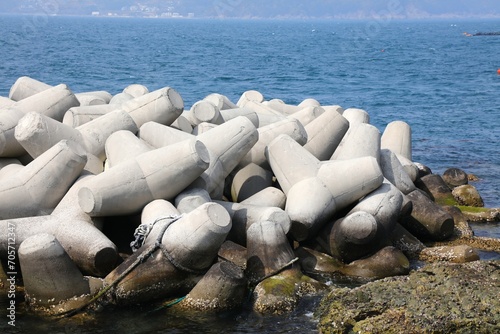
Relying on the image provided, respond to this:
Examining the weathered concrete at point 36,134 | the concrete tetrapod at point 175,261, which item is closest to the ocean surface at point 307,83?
the concrete tetrapod at point 175,261

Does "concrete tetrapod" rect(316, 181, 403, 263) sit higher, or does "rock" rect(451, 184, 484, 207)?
"concrete tetrapod" rect(316, 181, 403, 263)

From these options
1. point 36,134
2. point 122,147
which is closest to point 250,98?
point 122,147

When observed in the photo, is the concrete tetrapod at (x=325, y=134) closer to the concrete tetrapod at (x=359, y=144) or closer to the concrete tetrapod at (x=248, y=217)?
the concrete tetrapod at (x=359, y=144)

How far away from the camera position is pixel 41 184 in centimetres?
991

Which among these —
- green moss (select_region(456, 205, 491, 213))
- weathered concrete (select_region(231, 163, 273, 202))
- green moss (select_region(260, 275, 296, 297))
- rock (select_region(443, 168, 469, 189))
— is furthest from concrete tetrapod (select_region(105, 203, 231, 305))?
rock (select_region(443, 168, 469, 189))

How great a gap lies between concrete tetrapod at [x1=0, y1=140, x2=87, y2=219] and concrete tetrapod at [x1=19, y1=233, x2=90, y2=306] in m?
1.29

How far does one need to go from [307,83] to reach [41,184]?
107 ft

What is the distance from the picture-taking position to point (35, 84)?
1380cm

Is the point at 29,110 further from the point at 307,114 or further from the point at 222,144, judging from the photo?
the point at 307,114

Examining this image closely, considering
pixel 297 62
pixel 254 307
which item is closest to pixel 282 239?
pixel 254 307

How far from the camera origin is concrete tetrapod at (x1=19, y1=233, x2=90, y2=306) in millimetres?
8453

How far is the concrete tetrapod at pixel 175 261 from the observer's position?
8.75 metres

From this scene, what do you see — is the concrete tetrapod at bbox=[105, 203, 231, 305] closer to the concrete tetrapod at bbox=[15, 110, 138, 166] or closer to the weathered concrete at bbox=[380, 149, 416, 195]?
the concrete tetrapod at bbox=[15, 110, 138, 166]

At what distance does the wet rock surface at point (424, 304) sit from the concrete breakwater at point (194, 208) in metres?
1.04
